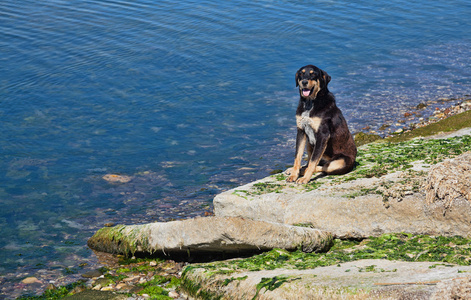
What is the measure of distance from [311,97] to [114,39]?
15082 millimetres

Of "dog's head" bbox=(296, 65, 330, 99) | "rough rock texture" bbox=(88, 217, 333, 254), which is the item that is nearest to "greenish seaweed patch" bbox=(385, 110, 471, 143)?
"dog's head" bbox=(296, 65, 330, 99)

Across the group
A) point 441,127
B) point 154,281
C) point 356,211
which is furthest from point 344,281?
point 441,127

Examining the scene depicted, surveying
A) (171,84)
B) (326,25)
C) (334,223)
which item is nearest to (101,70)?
(171,84)

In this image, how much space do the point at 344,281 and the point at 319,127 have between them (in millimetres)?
3591

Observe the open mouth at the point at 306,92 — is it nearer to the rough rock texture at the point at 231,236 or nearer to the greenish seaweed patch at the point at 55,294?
the rough rock texture at the point at 231,236

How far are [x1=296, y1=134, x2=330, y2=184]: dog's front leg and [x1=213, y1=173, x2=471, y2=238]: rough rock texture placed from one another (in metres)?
0.38

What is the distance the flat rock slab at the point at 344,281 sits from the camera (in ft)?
16.8

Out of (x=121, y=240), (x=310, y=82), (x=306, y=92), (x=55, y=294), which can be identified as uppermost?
(x=310, y=82)

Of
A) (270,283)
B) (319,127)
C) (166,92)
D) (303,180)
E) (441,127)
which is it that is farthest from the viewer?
(166,92)

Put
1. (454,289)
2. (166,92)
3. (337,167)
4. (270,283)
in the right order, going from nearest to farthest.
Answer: (454,289), (270,283), (337,167), (166,92)

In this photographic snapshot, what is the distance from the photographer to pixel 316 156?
29.5ft

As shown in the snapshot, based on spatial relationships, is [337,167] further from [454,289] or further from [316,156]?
[454,289]

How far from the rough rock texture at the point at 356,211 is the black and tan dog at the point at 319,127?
0.58 meters

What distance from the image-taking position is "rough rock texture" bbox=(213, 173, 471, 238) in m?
7.64
